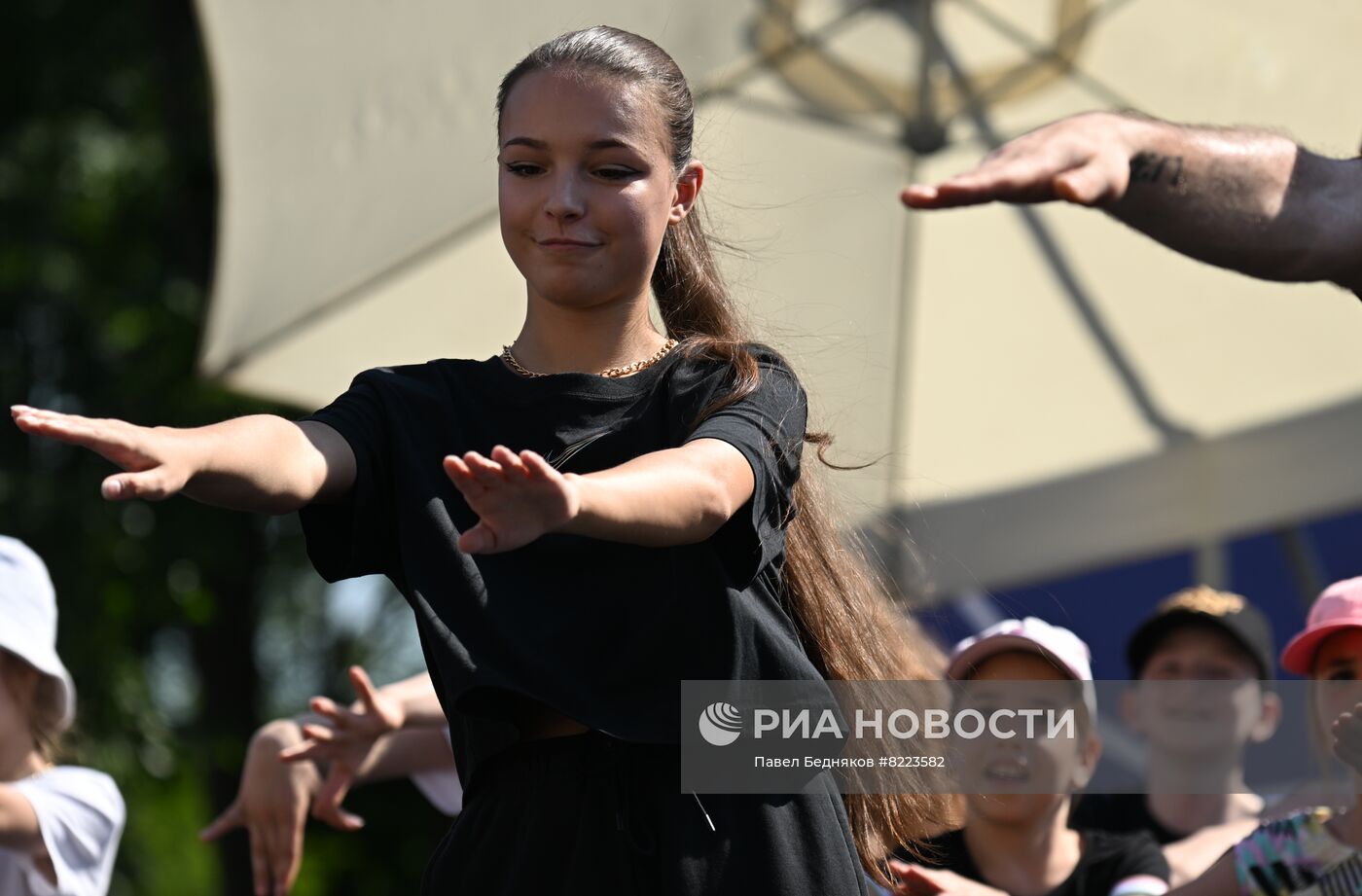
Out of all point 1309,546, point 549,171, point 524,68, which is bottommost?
point 549,171

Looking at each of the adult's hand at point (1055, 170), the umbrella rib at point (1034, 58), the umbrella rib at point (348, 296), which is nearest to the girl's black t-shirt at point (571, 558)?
the adult's hand at point (1055, 170)

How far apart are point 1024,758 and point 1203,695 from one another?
1.00 metres

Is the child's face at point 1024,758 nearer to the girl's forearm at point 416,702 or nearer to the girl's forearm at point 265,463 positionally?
the girl's forearm at point 416,702

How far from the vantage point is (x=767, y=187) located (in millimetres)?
4027

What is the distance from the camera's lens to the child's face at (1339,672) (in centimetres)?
279

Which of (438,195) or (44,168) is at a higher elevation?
(44,168)

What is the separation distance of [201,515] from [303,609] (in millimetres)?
3822

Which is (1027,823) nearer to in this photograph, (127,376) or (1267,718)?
(1267,718)

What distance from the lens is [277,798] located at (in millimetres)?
3062

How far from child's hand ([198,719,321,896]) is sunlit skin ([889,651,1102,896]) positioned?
1.14m

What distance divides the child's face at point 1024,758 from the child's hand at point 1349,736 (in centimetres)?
81

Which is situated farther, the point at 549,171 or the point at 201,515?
the point at 201,515

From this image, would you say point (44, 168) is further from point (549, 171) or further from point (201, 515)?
point (549, 171)

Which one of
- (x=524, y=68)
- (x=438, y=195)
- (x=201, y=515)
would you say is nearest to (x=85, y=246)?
(x=201, y=515)
